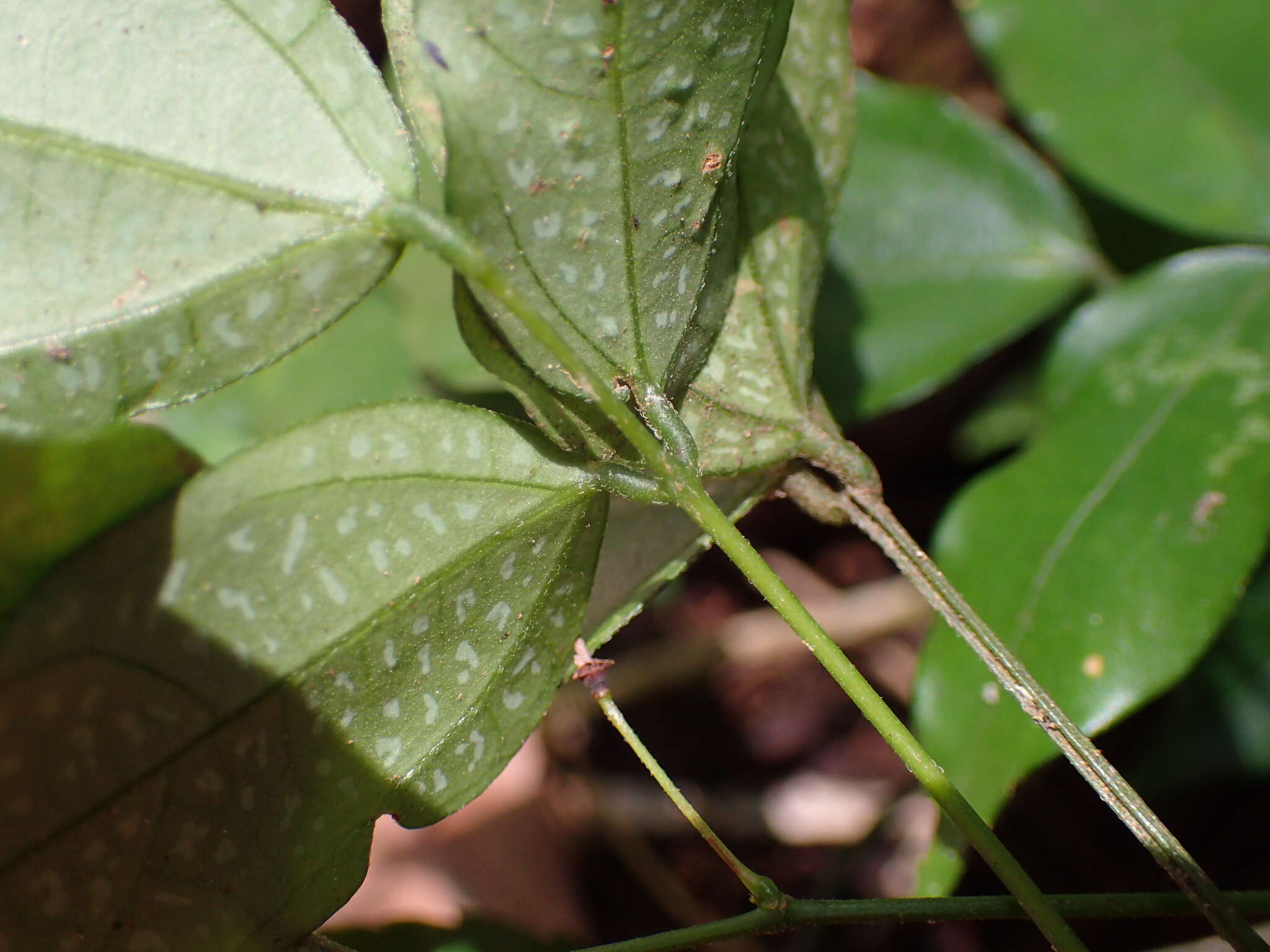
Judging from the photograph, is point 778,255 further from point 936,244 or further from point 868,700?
point 936,244

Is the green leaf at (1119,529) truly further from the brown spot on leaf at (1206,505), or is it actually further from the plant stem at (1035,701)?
the plant stem at (1035,701)

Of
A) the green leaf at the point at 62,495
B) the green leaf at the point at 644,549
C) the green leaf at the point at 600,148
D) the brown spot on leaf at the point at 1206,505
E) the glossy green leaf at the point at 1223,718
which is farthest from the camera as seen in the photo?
the glossy green leaf at the point at 1223,718

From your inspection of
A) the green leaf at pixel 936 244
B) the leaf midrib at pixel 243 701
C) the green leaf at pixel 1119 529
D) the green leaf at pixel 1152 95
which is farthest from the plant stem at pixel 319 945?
the green leaf at pixel 1152 95

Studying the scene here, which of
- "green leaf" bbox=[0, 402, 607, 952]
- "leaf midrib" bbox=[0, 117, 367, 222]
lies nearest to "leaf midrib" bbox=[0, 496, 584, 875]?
"green leaf" bbox=[0, 402, 607, 952]

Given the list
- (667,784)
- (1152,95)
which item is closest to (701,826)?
(667,784)

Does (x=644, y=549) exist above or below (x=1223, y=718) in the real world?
above

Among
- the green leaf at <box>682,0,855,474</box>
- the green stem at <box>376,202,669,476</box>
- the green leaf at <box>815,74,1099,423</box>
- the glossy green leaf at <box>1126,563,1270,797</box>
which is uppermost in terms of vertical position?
the green stem at <box>376,202,669,476</box>

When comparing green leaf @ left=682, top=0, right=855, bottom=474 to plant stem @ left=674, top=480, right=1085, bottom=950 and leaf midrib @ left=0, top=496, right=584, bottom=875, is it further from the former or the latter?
leaf midrib @ left=0, top=496, right=584, bottom=875
